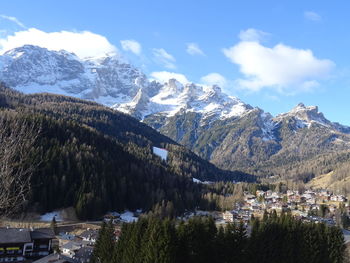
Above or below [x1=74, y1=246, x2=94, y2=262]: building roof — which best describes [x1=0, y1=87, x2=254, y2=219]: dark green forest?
above

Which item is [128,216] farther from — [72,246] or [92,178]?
[72,246]

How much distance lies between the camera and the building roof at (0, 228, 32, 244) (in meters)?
67.6

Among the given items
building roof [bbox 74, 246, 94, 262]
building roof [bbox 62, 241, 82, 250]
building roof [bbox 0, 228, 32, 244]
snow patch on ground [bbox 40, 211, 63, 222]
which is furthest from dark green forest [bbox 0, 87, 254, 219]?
building roof [bbox 74, 246, 94, 262]

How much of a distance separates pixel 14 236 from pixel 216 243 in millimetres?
39933

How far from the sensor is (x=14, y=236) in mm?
69312

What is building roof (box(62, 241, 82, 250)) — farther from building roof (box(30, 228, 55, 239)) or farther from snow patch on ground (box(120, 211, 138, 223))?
snow patch on ground (box(120, 211, 138, 223))

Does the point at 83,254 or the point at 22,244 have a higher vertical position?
the point at 22,244

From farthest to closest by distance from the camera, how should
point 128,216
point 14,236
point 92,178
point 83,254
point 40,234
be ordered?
point 92,178 < point 128,216 < point 40,234 < point 83,254 < point 14,236

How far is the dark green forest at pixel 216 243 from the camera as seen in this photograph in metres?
49.9

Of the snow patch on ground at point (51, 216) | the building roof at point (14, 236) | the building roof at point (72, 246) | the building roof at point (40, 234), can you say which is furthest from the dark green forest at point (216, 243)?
the snow patch on ground at point (51, 216)

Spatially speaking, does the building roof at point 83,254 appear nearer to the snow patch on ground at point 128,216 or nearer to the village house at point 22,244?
the village house at point 22,244

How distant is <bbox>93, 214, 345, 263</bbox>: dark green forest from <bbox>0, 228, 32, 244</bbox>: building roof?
60.1 feet

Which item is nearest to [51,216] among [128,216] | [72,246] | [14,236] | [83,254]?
[128,216]

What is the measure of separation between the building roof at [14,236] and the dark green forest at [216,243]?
18310 millimetres
